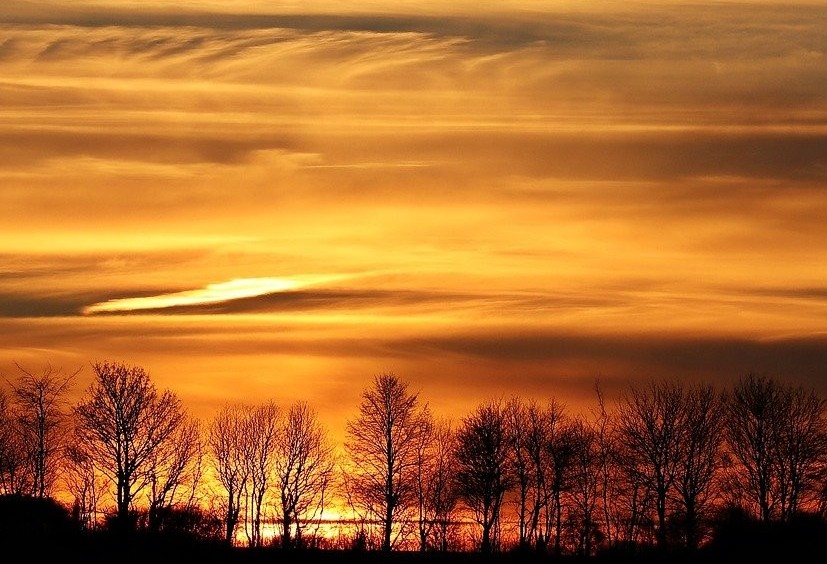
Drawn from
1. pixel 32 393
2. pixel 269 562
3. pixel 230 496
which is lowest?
pixel 269 562

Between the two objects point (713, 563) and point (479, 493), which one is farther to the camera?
point (479, 493)

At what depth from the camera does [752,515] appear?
106 m

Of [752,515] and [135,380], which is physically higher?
[135,380]

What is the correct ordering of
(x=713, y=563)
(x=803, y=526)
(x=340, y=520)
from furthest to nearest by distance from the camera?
(x=340, y=520)
(x=803, y=526)
(x=713, y=563)

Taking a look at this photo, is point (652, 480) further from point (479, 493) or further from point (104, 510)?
point (104, 510)

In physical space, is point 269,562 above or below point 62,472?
below

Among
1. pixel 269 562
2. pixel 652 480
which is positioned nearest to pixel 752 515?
pixel 652 480

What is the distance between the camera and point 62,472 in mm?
114625

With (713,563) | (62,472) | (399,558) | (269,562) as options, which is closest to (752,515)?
(713,563)

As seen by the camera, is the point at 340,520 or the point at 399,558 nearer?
the point at 399,558

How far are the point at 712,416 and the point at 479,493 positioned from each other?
60.0 feet

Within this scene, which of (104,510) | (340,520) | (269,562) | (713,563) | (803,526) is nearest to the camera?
(269,562)

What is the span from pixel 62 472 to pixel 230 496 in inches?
506

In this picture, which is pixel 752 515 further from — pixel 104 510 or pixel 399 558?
pixel 104 510
